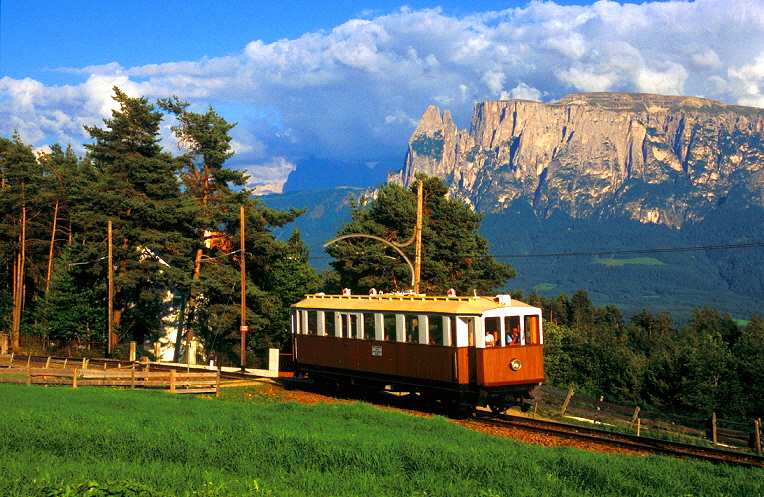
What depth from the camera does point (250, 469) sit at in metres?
13.5

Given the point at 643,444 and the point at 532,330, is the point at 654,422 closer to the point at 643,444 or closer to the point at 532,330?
the point at 532,330

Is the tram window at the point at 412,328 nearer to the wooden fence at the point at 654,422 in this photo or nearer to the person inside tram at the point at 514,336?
the person inside tram at the point at 514,336

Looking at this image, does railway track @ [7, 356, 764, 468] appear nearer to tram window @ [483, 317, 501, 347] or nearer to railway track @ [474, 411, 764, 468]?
railway track @ [474, 411, 764, 468]

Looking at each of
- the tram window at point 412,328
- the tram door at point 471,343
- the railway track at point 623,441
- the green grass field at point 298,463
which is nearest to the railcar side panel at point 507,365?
the tram door at point 471,343

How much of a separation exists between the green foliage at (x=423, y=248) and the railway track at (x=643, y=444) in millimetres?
27060

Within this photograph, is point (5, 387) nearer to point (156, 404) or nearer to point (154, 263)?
point (156, 404)

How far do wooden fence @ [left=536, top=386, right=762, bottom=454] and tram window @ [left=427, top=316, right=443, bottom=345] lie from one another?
13.4 ft

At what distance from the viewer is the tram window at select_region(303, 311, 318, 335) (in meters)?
31.5

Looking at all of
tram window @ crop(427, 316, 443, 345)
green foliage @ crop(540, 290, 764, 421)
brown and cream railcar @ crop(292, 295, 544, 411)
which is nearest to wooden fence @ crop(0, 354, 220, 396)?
brown and cream railcar @ crop(292, 295, 544, 411)

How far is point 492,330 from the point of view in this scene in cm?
2373

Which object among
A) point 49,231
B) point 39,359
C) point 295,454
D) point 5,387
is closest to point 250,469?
point 295,454

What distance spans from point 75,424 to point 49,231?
55.6 m

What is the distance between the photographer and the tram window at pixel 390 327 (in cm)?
2669

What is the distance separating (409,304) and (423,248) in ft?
85.0
